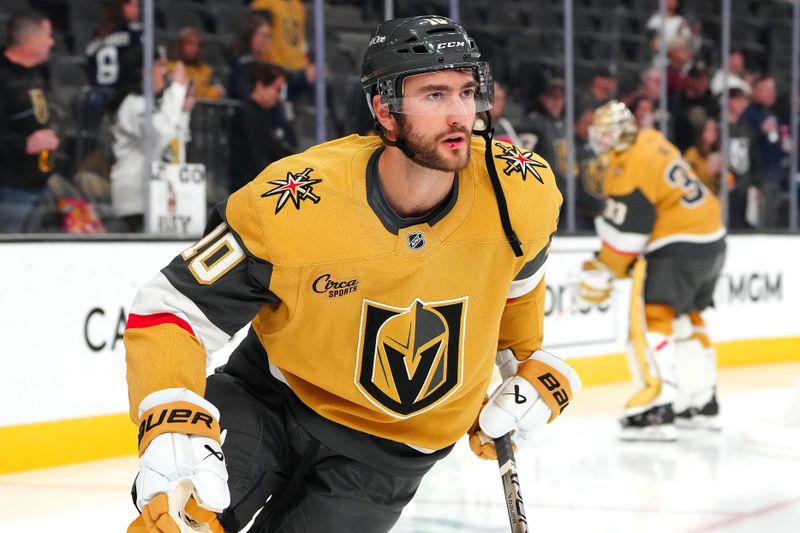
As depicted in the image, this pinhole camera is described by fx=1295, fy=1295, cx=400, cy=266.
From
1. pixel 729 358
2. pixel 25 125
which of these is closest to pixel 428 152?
pixel 25 125

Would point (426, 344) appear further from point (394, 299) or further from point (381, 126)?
point (381, 126)

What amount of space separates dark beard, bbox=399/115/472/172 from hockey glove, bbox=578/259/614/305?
3463 millimetres

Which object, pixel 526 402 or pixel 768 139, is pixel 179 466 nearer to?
pixel 526 402

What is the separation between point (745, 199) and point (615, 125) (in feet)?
12.0

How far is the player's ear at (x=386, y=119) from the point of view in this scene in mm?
2125

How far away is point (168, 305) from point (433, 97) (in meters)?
0.54

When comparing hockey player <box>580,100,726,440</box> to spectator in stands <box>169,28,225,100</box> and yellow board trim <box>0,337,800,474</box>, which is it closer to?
spectator in stands <box>169,28,225,100</box>

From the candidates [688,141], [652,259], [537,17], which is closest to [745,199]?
[688,141]

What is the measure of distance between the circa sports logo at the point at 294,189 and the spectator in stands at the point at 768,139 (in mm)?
7281

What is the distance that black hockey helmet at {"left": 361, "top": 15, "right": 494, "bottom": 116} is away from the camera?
6.84 feet

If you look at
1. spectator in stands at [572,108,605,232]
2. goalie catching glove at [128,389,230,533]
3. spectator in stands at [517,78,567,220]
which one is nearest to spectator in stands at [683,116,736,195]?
spectator in stands at [572,108,605,232]

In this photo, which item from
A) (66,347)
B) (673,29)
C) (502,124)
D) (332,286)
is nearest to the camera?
(332,286)

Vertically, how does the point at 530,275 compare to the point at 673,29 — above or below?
below

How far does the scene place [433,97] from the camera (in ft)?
6.93
